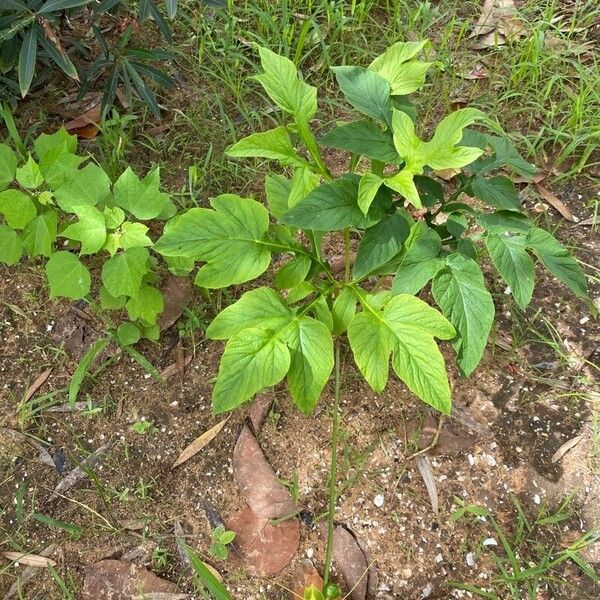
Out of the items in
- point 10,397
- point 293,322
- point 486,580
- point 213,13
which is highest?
point 213,13

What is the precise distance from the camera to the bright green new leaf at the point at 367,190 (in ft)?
5.38

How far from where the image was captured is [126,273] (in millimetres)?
1947

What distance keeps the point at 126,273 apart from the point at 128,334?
0.88ft

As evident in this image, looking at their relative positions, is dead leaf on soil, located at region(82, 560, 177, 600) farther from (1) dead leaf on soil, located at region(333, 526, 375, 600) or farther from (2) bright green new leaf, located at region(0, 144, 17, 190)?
(2) bright green new leaf, located at region(0, 144, 17, 190)

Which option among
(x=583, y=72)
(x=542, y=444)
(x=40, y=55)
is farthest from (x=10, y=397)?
(x=583, y=72)

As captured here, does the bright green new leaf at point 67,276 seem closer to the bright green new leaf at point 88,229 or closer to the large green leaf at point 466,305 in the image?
the bright green new leaf at point 88,229

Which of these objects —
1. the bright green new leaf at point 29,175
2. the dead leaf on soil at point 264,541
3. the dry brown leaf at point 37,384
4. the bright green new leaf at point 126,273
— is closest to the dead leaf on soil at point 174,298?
the bright green new leaf at point 126,273

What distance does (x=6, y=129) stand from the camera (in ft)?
8.48

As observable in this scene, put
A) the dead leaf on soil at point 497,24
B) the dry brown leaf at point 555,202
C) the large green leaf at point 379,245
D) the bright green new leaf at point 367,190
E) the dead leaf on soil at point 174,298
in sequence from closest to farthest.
→ the bright green new leaf at point 367,190 → the large green leaf at point 379,245 → the dead leaf on soil at point 174,298 → the dry brown leaf at point 555,202 → the dead leaf on soil at point 497,24

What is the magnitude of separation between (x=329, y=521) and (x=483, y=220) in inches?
36.5

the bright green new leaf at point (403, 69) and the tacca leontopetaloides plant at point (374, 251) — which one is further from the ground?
the bright green new leaf at point (403, 69)

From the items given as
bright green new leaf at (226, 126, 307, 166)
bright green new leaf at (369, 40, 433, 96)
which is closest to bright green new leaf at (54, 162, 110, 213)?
bright green new leaf at (226, 126, 307, 166)

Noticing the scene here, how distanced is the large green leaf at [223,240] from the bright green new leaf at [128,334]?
0.42 metres

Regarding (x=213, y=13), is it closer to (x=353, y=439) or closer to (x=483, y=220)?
(x=483, y=220)
